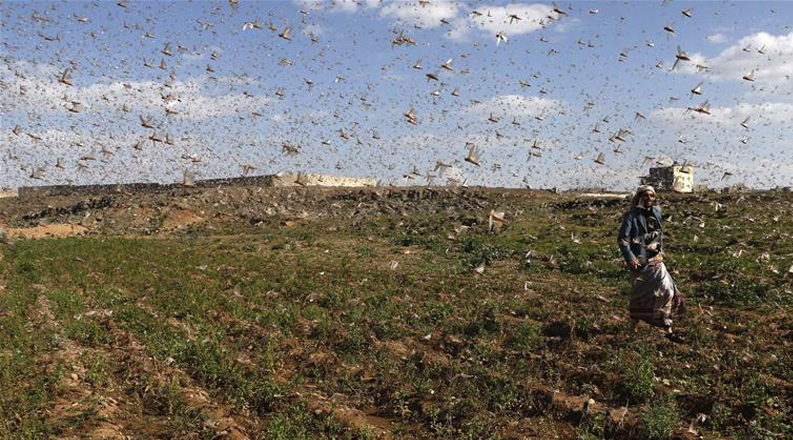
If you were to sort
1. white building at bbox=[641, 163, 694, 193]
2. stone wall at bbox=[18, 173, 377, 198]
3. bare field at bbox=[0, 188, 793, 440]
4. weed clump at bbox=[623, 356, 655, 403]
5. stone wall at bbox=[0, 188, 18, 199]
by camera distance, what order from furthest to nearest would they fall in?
stone wall at bbox=[0, 188, 18, 199], stone wall at bbox=[18, 173, 377, 198], white building at bbox=[641, 163, 694, 193], weed clump at bbox=[623, 356, 655, 403], bare field at bbox=[0, 188, 793, 440]

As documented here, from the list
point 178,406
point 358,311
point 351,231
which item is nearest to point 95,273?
point 358,311

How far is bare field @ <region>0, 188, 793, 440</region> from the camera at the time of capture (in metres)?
6.93

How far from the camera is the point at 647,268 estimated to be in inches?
392

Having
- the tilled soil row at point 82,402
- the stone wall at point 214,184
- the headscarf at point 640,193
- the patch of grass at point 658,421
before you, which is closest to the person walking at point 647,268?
the headscarf at point 640,193

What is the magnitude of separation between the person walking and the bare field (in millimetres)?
498

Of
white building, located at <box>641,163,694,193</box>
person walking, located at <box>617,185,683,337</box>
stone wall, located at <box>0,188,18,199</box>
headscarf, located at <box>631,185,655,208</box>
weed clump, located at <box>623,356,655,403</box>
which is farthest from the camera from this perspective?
stone wall, located at <box>0,188,18,199</box>

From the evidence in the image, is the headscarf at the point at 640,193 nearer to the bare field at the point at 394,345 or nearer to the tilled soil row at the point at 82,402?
the bare field at the point at 394,345

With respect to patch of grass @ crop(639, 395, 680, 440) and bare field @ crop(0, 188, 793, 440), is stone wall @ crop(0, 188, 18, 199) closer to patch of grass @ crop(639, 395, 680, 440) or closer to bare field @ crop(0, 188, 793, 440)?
bare field @ crop(0, 188, 793, 440)

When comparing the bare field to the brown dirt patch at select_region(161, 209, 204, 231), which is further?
the brown dirt patch at select_region(161, 209, 204, 231)

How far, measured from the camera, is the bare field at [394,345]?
6.93 metres

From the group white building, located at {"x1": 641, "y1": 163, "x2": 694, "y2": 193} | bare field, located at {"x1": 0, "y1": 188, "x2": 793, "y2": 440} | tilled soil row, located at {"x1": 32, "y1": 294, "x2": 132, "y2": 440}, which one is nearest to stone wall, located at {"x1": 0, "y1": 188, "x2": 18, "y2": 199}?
bare field, located at {"x1": 0, "y1": 188, "x2": 793, "y2": 440}

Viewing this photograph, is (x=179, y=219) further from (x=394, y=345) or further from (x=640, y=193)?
(x=640, y=193)

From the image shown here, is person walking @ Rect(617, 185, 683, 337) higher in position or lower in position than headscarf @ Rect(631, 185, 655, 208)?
lower

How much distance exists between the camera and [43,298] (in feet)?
43.7
